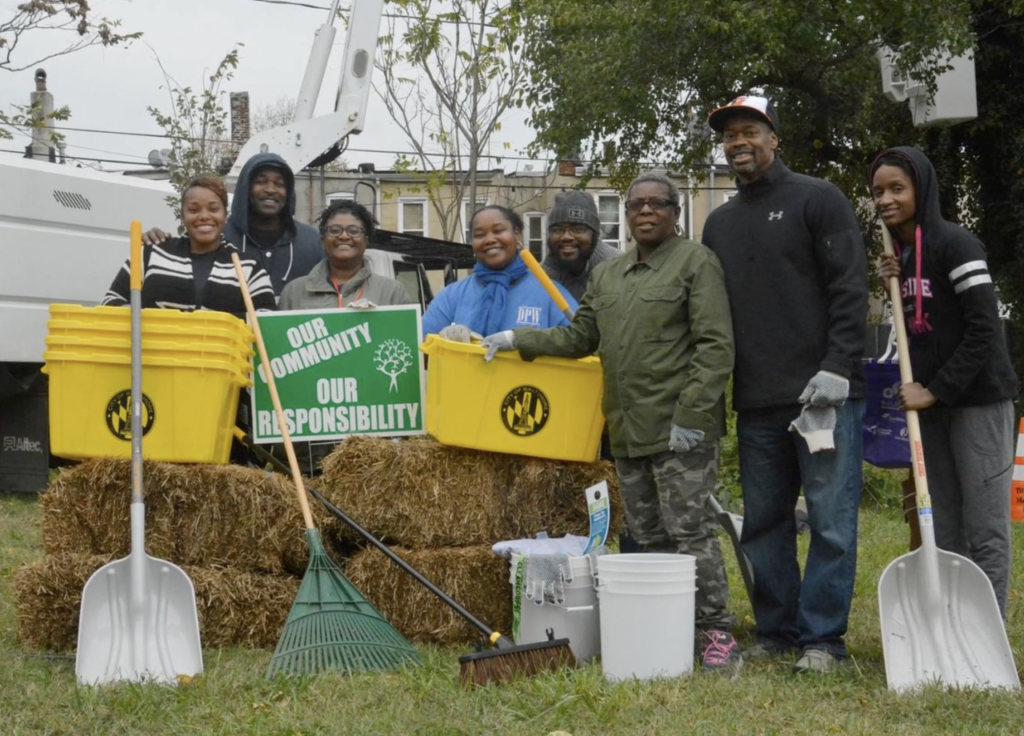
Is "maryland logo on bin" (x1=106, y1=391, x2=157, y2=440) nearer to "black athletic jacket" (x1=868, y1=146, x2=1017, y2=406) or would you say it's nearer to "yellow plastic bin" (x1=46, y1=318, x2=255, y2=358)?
"yellow plastic bin" (x1=46, y1=318, x2=255, y2=358)

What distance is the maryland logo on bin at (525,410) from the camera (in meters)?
5.34

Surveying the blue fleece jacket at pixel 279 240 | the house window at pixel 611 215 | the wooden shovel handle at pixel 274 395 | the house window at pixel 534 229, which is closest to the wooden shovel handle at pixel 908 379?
the wooden shovel handle at pixel 274 395

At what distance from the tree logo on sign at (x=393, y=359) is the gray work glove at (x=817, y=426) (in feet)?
5.96

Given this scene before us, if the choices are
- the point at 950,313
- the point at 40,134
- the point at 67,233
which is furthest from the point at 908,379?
the point at 40,134

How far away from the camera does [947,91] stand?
1509 cm

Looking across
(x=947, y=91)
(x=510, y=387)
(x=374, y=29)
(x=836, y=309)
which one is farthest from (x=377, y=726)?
(x=947, y=91)

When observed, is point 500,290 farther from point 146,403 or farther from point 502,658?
point 502,658

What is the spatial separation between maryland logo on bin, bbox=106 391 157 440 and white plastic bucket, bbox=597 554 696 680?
6.52ft

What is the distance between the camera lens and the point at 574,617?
199 inches

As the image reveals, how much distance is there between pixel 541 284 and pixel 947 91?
36.1ft

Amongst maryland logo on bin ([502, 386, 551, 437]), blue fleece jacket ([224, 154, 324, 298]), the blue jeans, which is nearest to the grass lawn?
the blue jeans

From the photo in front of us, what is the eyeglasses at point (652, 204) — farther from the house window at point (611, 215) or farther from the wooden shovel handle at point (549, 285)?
the house window at point (611, 215)

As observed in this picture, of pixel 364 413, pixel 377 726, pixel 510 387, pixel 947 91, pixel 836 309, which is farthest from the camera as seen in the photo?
pixel 947 91

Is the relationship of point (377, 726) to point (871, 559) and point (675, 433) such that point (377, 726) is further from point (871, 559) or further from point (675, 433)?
point (871, 559)
